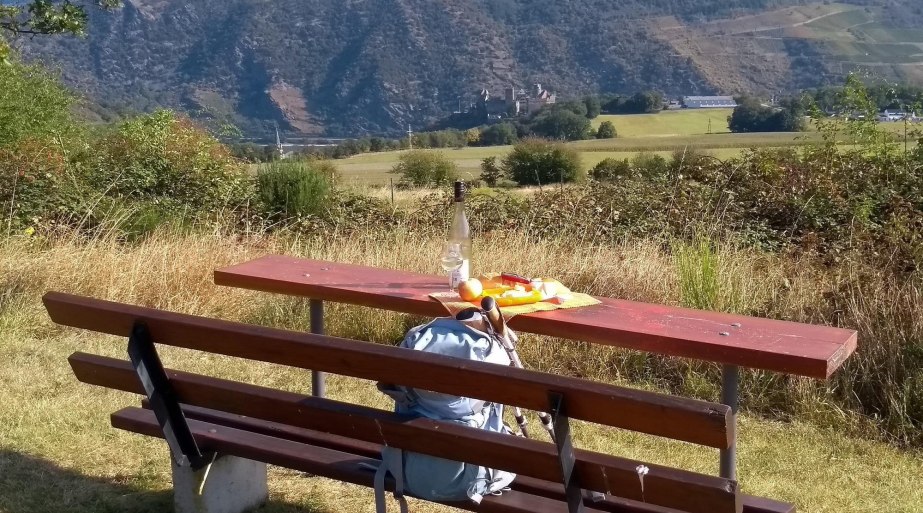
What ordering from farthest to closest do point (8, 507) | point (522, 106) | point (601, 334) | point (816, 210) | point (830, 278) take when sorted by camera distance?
point (522, 106)
point (816, 210)
point (830, 278)
point (8, 507)
point (601, 334)

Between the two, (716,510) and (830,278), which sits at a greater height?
(716,510)

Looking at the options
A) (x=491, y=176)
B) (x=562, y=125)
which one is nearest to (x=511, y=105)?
(x=562, y=125)

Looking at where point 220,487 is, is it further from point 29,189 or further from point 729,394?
point 29,189

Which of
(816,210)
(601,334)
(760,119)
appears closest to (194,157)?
(816,210)

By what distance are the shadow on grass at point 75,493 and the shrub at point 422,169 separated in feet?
50.3

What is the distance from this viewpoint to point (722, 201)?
9.02 metres

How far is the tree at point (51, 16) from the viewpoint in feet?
33.5

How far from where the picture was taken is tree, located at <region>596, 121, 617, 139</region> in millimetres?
40562

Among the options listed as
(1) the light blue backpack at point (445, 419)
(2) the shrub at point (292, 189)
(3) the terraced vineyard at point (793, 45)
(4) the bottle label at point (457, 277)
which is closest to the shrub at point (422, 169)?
(2) the shrub at point (292, 189)

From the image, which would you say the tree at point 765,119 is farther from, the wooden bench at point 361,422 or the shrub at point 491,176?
the wooden bench at point 361,422

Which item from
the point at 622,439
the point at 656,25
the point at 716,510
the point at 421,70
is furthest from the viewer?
the point at 656,25

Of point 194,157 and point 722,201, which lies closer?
point 722,201

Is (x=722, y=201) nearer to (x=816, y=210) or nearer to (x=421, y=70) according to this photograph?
(x=816, y=210)

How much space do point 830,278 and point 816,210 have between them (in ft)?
10.5
